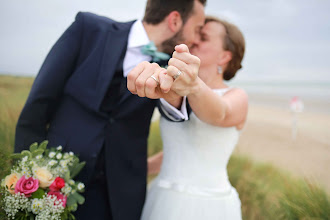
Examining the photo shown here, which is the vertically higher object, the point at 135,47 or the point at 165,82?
the point at 165,82

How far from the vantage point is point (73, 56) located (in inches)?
74.7

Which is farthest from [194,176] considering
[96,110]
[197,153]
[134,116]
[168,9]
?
[168,9]

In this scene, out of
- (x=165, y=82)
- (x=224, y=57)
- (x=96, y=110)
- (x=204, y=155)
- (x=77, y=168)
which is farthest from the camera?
(x=224, y=57)

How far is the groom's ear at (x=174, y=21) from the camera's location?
2.15m

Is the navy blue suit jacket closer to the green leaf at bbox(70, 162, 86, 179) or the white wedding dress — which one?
the green leaf at bbox(70, 162, 86, 179)

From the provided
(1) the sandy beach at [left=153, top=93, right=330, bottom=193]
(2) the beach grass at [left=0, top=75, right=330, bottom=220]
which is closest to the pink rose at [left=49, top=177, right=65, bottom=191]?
(2) the beach grass at [left=0, top=75, right=330, bottom=220]

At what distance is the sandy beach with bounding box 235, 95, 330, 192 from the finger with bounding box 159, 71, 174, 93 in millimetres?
4560

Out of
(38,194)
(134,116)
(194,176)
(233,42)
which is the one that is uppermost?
(233,42)

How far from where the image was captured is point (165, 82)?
1.07 m

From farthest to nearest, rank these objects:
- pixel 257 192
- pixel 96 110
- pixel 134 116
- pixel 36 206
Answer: pixel 257 192, pixel 134 116, pixel 96 110, pixel 36 206

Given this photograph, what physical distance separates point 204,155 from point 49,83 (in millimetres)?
1067

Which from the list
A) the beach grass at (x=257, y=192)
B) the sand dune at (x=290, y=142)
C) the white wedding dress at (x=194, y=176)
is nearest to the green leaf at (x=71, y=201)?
the white wedding dress at (x=194, y=176)

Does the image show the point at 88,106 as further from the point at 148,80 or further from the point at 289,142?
the point at 289,142

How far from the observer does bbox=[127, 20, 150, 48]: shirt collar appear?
1958 mm
